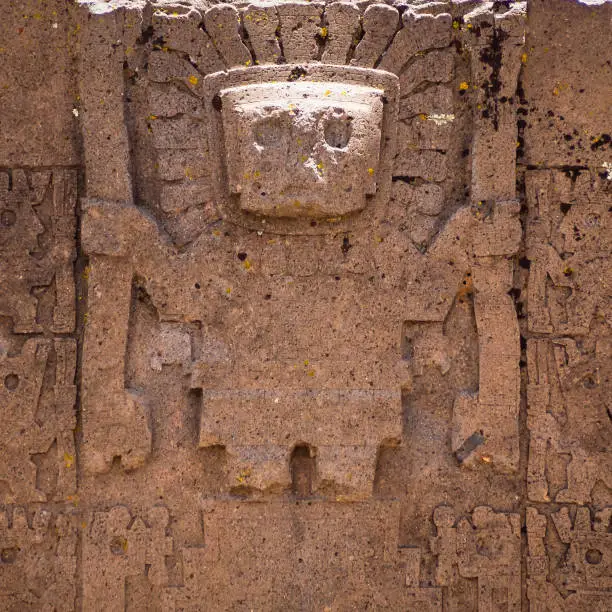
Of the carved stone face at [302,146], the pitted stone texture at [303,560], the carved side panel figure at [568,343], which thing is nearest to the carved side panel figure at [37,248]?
the carved stone face at [302,146]

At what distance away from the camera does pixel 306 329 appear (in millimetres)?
3965

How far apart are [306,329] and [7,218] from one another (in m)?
1.36

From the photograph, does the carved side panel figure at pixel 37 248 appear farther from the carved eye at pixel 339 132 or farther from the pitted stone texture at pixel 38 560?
the carved eye at pixel 339 132

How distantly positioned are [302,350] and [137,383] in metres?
0.70

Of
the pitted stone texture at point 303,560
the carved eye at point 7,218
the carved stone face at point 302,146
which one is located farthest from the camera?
the carved eye at point 7,218

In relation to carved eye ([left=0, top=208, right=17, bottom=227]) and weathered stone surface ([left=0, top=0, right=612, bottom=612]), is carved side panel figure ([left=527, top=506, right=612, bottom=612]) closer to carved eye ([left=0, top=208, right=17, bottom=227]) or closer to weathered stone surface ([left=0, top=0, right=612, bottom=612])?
weathered stone surface ([left=0, top=0, right=612, bottom=612])

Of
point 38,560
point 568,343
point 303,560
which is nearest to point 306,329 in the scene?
point 303,560

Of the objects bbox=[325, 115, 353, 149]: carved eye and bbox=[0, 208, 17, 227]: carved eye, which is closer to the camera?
bbox=[325, 115, 353, 149]: carved eye

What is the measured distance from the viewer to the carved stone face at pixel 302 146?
12.4ft

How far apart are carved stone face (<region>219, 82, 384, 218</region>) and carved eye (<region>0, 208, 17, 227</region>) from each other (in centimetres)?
95

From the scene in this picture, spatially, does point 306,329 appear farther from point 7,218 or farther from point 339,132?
Result: point 7,218

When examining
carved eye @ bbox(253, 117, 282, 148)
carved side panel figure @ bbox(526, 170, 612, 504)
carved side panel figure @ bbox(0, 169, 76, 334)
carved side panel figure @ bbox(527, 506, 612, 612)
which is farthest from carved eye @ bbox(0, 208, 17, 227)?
carved side panel figure @ bbox(527, 506, 612, 612)

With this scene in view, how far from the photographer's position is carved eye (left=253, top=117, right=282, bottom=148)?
3824mm

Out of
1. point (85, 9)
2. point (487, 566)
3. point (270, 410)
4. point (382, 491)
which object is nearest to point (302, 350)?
point (270, 410)
